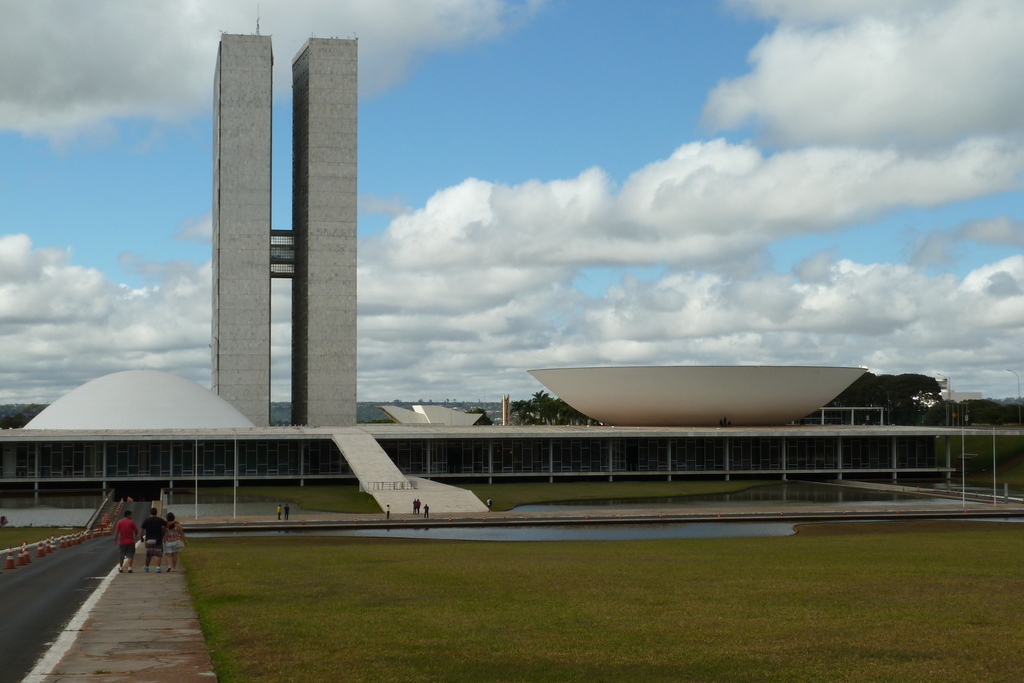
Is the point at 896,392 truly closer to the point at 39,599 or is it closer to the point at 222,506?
the point at 222,506

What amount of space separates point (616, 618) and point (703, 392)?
64.5m

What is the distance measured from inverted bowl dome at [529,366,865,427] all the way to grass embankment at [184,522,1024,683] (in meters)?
52.7

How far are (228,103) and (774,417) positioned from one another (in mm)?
59770

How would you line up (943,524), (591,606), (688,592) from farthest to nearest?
(943,524), (688,592), (591,606)

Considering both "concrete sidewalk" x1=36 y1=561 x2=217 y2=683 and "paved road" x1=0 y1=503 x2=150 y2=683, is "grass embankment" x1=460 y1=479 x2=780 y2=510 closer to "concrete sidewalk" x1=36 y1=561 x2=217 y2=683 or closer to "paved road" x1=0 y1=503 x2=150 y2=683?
"paved road" x1=0 y1=503 x2=150 y2=683

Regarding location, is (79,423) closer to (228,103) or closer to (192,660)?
(228,103)

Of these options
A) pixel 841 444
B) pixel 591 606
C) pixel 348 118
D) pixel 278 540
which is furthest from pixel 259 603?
pixel 348 118

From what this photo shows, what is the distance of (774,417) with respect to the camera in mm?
79562

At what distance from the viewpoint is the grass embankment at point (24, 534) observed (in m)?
31.9

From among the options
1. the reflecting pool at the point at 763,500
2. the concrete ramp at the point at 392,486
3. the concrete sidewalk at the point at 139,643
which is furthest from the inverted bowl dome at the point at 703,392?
the concrete sidewalk at the point at 139,643

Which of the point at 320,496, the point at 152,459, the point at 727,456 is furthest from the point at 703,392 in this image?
the point at 152,459

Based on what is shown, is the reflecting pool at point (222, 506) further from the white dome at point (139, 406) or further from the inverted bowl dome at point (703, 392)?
the inverted bowl dome at point (703, 392)

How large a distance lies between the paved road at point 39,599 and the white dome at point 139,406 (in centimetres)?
4763

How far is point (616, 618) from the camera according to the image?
12305 mm
